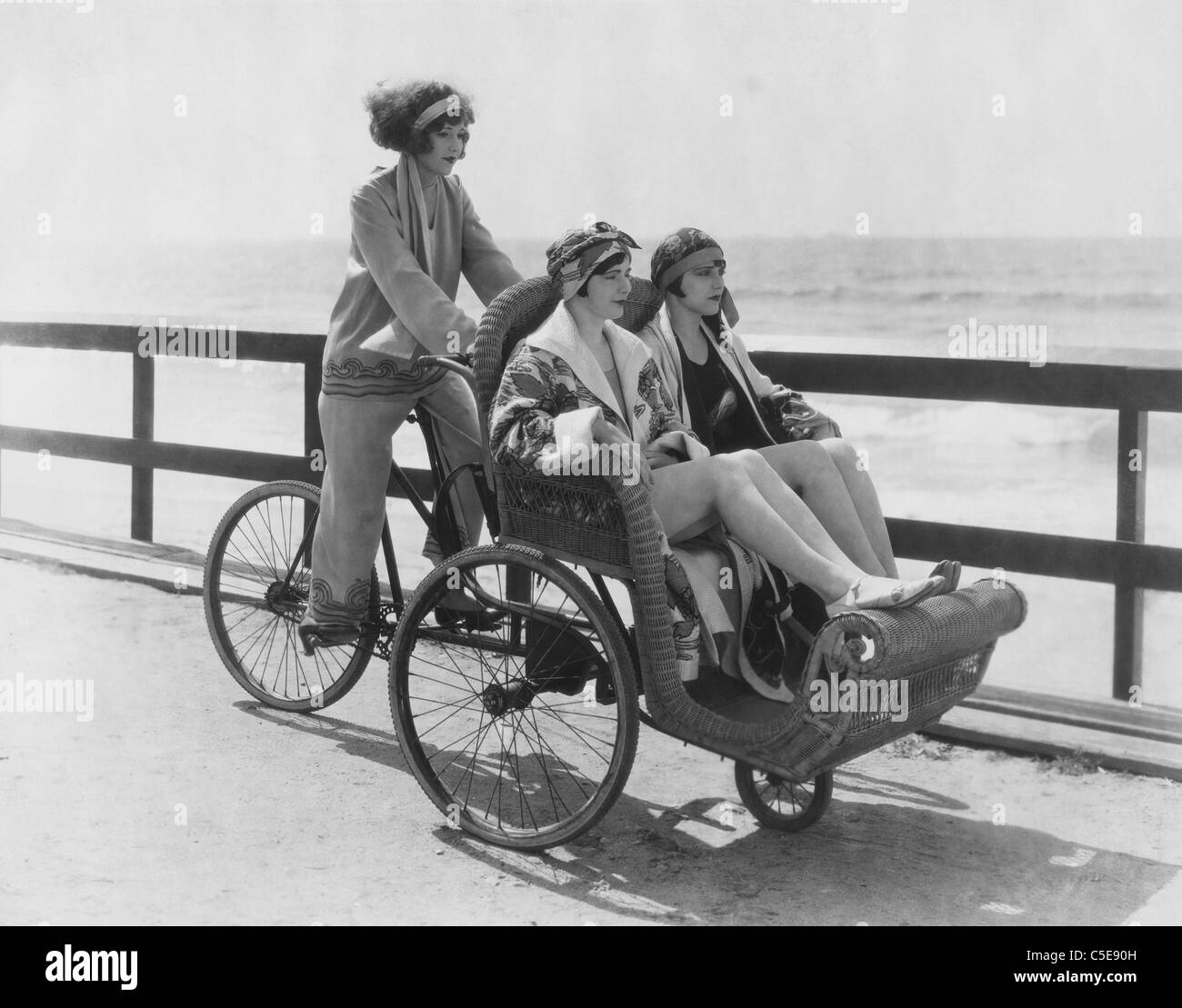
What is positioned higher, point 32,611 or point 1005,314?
point 1005,314

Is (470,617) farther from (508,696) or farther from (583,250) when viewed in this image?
(583,250)

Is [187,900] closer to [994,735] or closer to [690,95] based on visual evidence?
[994,735]

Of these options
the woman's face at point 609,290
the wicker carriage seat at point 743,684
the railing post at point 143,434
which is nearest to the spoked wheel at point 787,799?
the wicker carriage seat at point 743,684

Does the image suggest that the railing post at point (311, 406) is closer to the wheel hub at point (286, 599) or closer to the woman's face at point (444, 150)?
the wheel hub at point (286, 599)

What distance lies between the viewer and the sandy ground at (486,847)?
315 cm

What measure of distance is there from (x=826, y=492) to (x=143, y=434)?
13.8 feet

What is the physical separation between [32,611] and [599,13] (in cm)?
2397

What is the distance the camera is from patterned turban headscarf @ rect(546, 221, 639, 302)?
3.39m

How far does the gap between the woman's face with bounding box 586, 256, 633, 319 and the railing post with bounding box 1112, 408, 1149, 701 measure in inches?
69.6

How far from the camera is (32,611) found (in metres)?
5.64

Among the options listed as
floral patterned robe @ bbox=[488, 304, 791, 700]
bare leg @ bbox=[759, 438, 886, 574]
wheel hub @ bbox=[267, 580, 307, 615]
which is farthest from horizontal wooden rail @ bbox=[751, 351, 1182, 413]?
wheel hub @ bbox=[267, 580, 307, 615]

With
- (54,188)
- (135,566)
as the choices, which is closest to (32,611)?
(135,566)

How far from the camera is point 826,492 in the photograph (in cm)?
353

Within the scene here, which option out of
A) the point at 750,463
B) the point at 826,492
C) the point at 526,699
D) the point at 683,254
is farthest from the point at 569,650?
the point at 683,254
